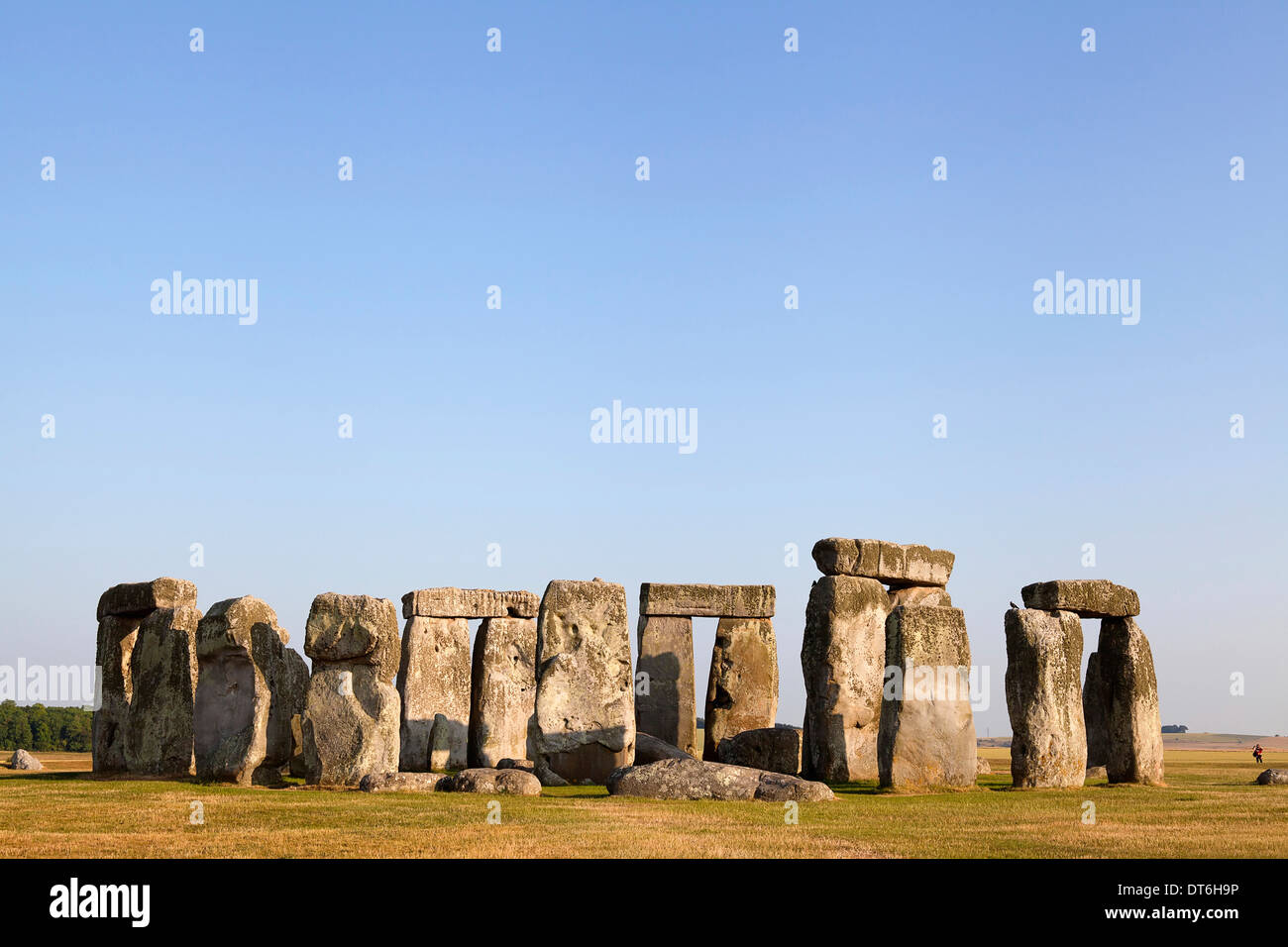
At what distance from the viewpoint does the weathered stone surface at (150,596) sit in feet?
59.3

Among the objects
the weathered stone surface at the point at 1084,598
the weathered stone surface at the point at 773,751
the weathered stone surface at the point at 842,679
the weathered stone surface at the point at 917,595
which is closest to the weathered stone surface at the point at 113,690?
the weathered stone surface at the point at 773,751

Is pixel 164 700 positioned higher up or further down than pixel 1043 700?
further down

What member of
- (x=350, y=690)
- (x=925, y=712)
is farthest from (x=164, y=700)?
(x=925, y=712)

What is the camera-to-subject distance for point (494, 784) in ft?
46.1

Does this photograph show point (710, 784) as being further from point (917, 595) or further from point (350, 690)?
point (917, 595)

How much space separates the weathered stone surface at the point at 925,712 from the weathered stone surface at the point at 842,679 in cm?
264

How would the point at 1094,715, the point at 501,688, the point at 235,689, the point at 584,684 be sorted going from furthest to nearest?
the point at 501,688, the point at 1094,715, the point at 584,684, the point at 235,689

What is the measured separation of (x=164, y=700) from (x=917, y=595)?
10540 mm

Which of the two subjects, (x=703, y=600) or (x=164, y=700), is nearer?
(x=164, y=700)

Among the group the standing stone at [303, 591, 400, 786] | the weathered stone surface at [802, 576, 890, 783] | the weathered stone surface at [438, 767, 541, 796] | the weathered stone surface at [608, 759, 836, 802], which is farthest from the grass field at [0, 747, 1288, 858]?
the weathered stone surface at [802, 576, 890, 783]

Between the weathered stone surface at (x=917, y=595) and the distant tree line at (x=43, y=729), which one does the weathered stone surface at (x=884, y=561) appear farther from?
the distant tree line at (x=43, y=729)
